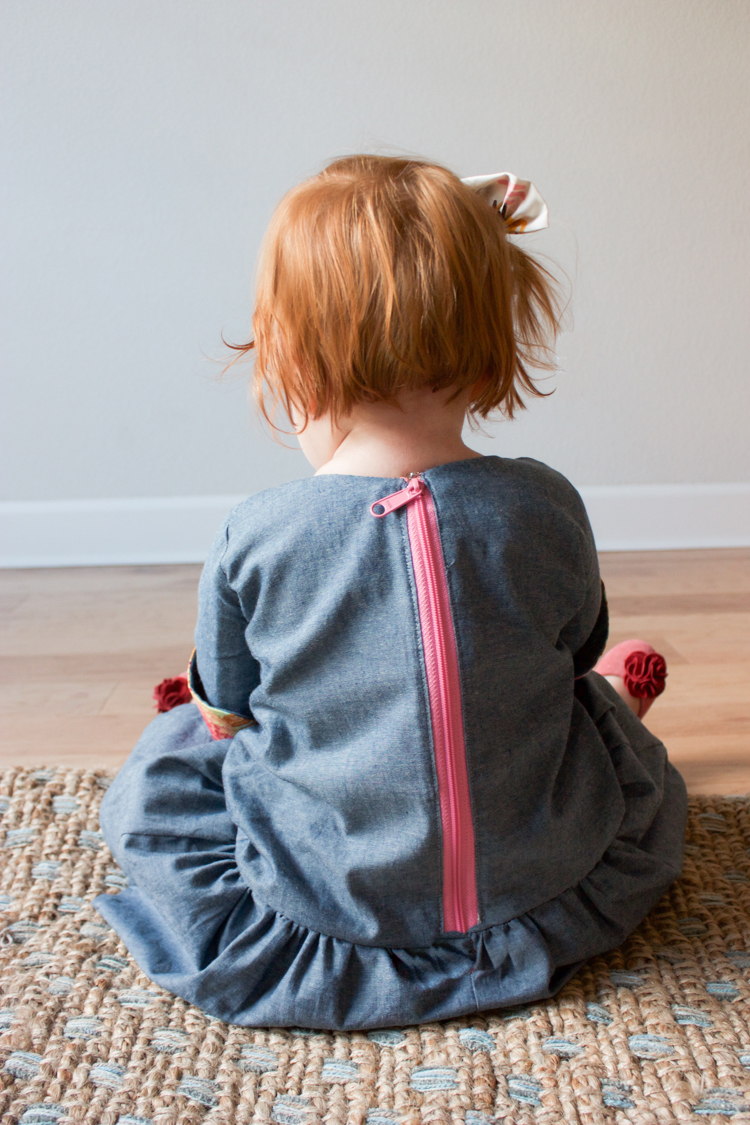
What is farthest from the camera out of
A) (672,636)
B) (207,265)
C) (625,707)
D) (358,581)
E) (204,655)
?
(207,265)

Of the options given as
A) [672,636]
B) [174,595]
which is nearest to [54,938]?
[174,595]

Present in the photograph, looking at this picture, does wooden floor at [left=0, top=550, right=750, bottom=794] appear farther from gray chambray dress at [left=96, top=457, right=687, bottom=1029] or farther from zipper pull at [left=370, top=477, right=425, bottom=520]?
zipper pull at [left=370, top=477, right=425, bottom=520]

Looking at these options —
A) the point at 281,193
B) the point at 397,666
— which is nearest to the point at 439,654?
the point at 397,666

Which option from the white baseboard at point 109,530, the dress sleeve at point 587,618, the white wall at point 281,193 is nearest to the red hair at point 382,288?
the dress sleeve at point 587,618

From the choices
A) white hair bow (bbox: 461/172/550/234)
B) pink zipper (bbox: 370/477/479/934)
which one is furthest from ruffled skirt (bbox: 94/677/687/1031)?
white hair bow (bbox: 461/172/550/234)

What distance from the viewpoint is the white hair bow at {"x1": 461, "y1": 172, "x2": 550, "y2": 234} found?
2.40 ft

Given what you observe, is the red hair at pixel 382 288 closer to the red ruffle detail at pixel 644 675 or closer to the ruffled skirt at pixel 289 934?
the ruffled skirt at pixel 289 934

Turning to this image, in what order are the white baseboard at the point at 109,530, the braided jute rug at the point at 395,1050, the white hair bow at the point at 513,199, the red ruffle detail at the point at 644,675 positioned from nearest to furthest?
the braided jute rug at the point at 395,1050
the white hair bow at the point at 513,199
the red ruffle detail at the point at 644,675
the white baseboard at the point at 109,530

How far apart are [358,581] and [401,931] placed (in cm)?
28

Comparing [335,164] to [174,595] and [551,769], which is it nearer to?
[551,769]

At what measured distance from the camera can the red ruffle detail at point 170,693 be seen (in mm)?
1045

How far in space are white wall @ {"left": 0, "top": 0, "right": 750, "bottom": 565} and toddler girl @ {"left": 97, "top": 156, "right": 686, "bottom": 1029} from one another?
0.93 m

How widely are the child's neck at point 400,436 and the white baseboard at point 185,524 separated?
42.2 inches

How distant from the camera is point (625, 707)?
34.7 inches
